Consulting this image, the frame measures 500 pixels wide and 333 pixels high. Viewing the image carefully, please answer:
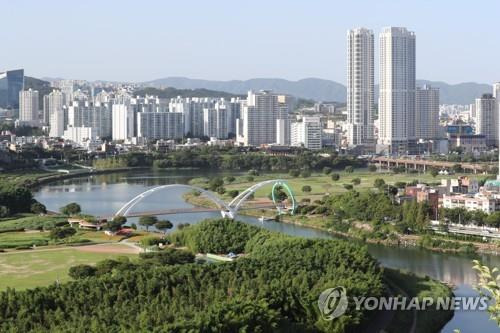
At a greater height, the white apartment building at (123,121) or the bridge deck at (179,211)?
the white apartment building at (123,121)

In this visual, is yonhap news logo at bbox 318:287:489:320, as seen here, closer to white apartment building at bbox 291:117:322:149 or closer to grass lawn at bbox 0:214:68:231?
grass lawn at bbox 0:214:68:231

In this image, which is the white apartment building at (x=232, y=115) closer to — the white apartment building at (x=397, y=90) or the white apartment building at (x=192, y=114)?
the white apartment building at (x=192, y=114)

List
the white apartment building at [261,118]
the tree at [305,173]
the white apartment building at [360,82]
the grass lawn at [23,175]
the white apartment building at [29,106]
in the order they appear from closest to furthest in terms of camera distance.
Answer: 1. the grass lawn at [23,175]
2. the tree at [305,173]
3. the white apartment building at [360,82]
4. the white apartment building at [261,118]
5. the white apartment building at [29,106]

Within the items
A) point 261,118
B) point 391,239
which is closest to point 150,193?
point 391,239

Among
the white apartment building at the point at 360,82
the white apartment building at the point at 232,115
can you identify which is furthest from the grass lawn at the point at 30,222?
the white apartment building at the point at 232,115

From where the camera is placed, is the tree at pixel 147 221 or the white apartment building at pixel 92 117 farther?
the white apartment building at pixel 92 117

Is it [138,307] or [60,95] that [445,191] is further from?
[60,95]

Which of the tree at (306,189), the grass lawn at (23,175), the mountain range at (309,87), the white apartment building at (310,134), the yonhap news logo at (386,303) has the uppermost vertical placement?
the mountain range at (309,87)

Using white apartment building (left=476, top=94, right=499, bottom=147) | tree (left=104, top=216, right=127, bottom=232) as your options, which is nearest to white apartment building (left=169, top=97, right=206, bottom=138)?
white apartment building (left=476, top=94, right=499, bottom=147)
